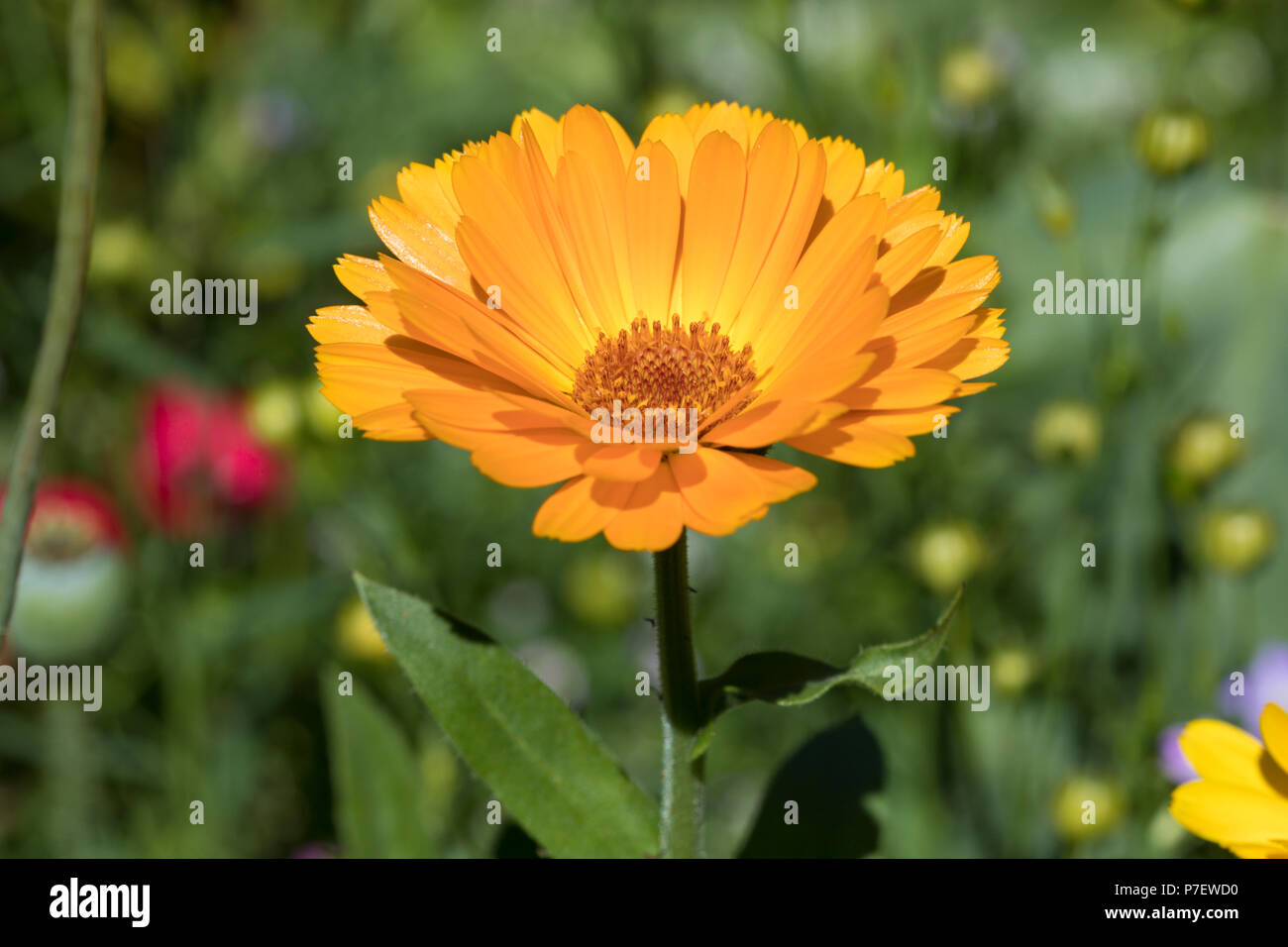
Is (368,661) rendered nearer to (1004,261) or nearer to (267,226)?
(267,226)

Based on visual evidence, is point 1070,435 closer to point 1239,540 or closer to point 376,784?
point 1239,540

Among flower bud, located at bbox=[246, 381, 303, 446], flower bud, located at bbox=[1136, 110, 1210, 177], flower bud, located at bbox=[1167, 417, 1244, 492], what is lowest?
flower bud, located at bbox=[1167, 417, 1244, 492]

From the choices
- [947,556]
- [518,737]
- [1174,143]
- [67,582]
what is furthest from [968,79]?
[67,582]

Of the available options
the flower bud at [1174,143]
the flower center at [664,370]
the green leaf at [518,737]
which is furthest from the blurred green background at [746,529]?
the flower center at [664,370]

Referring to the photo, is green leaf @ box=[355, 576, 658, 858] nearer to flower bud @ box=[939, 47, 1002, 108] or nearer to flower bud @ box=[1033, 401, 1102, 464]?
flower bud @ box=[1033, 401, 1102, 464]

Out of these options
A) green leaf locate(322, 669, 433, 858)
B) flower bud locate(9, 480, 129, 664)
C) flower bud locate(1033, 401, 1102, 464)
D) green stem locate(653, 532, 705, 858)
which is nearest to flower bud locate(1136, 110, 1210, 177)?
flower bud locate(1033, 401, 1102, 464)
